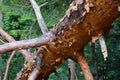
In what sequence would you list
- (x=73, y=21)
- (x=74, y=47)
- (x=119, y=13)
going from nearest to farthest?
(x=119, y=13) < (x=73, y=21) < (x=74, y=47)

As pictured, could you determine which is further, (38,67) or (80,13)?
(38,67)

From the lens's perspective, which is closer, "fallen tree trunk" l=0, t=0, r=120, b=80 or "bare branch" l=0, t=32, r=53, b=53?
"fallen tree trunk" l=0, t=0, r=120, b=80

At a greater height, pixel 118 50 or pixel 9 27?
pixel 9 27

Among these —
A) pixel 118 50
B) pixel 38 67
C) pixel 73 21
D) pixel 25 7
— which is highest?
pixel 25 7

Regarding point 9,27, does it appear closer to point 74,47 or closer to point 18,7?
point 18,7

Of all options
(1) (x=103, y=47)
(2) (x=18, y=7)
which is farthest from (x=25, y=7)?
(1) (x=103, y=47)

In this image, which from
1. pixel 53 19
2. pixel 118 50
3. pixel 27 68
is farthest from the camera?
pixel 118 50

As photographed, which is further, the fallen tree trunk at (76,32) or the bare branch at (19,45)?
the bare branch at (19,45)

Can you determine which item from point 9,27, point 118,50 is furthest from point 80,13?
point 9,27
